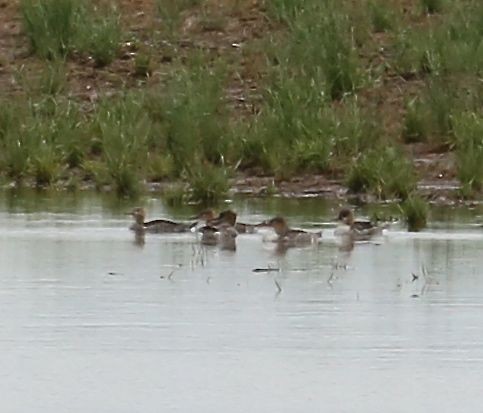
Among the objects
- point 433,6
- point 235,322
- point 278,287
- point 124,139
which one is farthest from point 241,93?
point 235,322

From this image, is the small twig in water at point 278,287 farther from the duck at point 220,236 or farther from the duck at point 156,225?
the duck at point 156,225

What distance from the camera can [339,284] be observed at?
1658cm

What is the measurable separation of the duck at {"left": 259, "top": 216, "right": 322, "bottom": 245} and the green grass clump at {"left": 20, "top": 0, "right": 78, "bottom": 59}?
10.0 m

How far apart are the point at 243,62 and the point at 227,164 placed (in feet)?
14.9

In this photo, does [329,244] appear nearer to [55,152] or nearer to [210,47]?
[55,152]

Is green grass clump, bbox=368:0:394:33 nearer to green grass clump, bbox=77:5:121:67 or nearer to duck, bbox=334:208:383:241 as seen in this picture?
green grass clump, bbox=77:5:121:67

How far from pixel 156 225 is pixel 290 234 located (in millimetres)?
1316

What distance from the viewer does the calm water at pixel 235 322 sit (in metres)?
12.6

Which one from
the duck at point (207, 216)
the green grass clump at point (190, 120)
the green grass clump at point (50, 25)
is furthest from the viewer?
the green grass clump at point (50, 25)

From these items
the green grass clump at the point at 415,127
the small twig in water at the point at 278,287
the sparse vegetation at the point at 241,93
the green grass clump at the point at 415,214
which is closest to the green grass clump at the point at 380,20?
the sparse vegetation at the point at 241,93

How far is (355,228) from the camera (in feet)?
62.4

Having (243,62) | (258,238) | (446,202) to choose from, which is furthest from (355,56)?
(258,238)

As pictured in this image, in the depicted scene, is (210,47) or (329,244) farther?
(210,47)

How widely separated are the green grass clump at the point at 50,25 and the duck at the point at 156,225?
30.3ft
